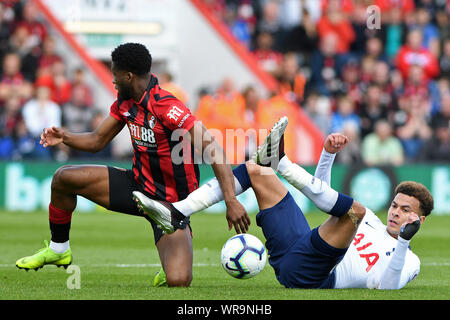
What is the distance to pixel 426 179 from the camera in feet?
57.7

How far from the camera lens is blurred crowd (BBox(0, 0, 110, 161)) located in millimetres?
16812

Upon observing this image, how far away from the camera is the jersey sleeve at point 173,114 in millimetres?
7543

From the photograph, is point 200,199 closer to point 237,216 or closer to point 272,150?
point 237,216

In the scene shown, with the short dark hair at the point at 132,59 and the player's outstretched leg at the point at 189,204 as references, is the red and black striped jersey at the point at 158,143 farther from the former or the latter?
the player's outstretched leg at the point at 189,204

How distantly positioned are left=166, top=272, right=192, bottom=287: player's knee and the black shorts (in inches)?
19.2

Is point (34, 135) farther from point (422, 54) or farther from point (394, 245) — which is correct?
point (394, 245)

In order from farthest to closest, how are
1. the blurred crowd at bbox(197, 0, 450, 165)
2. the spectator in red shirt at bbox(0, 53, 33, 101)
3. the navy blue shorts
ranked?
the blurred crowd at bbox(197, 0, 450, 165)
the spectator in red shirt at bbox(0, 53, 33, 101)
the navy blue shorts

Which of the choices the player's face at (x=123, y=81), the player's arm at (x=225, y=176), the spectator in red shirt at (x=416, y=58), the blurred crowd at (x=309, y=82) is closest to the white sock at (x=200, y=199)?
the player's arm at (x=225, y=176)

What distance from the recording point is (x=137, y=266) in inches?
384

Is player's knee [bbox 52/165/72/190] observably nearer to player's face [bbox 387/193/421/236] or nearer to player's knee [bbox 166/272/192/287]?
player's knee [bbox 166/272/192/287]

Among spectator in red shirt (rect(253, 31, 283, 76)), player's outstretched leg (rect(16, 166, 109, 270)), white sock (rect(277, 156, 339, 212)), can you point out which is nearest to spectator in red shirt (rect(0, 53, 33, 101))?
spectator in red shirt (rect(253, 31, 283, 76))
